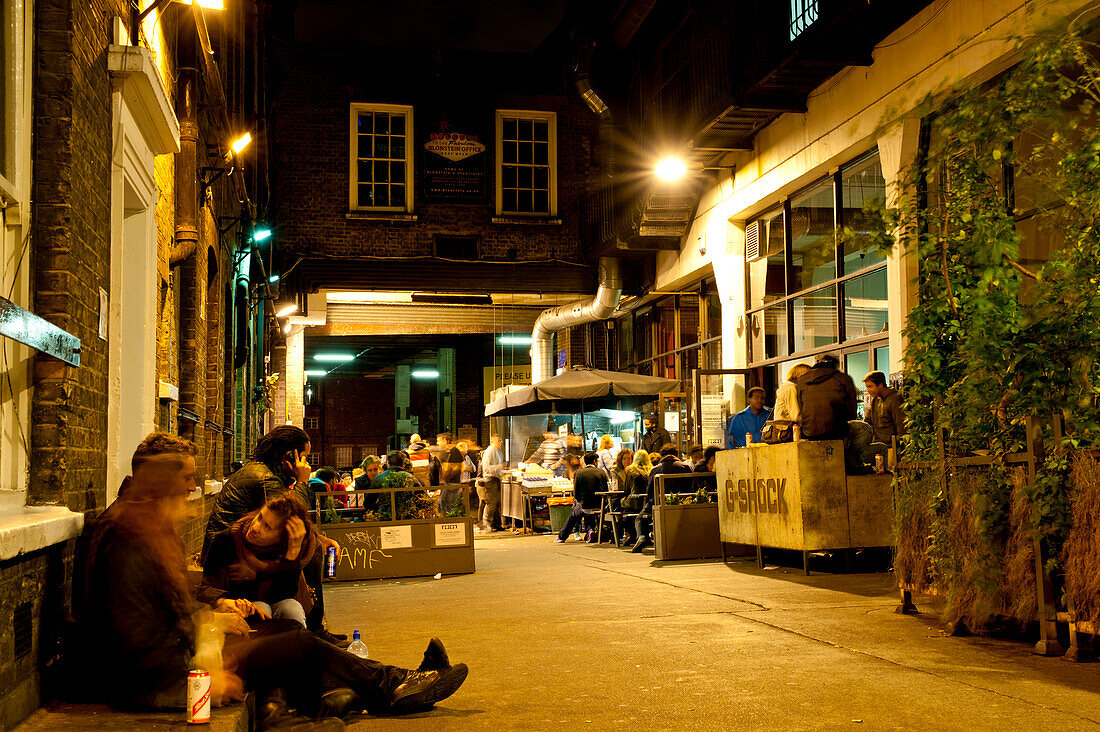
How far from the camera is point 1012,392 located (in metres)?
5.77

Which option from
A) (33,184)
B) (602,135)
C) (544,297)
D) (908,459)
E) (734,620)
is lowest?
(734,620)

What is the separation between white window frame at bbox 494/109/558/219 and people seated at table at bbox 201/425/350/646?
15547mm

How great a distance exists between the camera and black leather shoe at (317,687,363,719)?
452 centimetres

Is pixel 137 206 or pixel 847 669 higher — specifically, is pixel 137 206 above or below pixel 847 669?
above

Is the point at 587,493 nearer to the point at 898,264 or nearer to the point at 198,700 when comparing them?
the point at 898,264

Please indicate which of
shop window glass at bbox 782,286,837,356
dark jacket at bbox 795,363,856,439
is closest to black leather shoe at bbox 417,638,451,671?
dark jacket at bbox 795,363,856,439

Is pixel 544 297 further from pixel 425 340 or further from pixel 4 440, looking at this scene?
pixel 4 440

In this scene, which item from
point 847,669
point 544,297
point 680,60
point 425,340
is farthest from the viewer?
point 425,340

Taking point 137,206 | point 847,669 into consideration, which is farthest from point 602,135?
point 847,669

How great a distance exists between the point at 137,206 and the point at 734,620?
493 cm

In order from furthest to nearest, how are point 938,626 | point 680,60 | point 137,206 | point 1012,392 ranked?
point 680,60 → point 137,206 → point 938,626 → point 1012,392

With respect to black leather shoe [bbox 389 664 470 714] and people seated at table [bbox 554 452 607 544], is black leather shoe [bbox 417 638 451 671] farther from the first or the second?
people seated at table [bbox 554 452 607 544]

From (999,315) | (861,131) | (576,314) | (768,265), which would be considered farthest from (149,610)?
(576,314)

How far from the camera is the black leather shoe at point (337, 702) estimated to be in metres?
4.52
